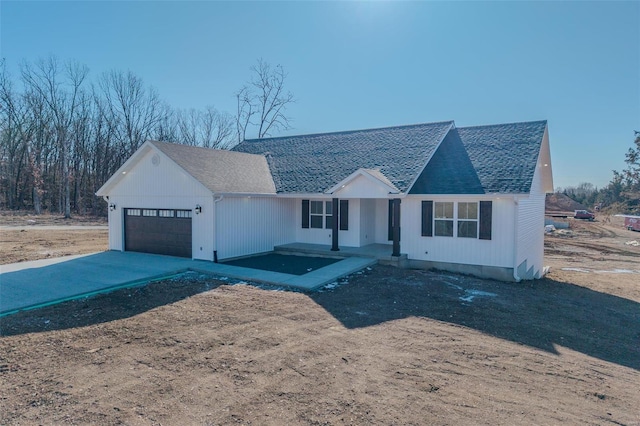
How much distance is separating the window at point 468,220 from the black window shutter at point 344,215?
179 inches

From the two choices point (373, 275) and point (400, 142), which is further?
point (400, 142)

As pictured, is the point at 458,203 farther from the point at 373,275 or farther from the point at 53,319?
the point at 53,319

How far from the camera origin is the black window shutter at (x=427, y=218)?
42.7 ft

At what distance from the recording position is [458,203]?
12.6m

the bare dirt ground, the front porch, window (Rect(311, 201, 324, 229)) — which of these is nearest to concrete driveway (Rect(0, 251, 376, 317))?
the front porch

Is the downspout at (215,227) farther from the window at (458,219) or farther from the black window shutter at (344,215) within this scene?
the window at (458,219)

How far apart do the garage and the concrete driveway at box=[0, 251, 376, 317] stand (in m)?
0.49

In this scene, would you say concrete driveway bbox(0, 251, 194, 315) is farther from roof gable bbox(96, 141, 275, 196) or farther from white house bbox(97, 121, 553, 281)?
Result: roof gable bbox(96, 141, 275, 196)

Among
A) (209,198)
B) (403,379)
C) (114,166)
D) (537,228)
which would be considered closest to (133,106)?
(114,166)

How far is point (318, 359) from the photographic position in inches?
217

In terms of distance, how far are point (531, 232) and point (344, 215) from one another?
7.35 m

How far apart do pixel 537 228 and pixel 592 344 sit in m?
9.53

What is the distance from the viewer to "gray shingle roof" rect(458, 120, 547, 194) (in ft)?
39.6

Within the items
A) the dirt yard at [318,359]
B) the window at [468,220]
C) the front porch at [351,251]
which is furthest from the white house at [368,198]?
the dirt yard at [318,359]
